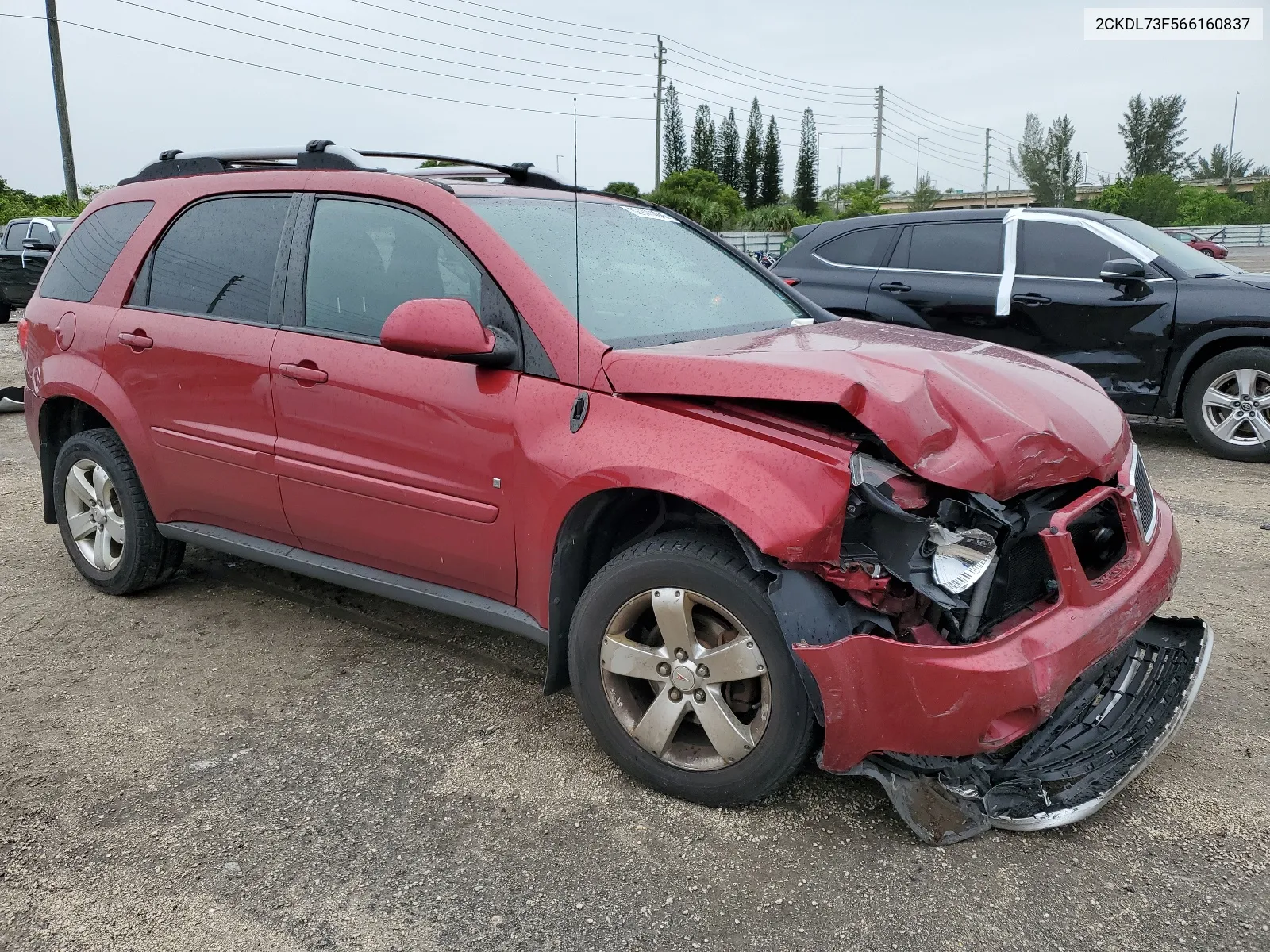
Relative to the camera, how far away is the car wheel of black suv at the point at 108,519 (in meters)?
4.18

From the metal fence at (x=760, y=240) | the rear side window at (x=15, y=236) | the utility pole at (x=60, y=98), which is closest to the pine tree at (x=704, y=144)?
the metal fence at (x=760, y=240)

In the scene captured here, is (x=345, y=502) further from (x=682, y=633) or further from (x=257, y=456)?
(x=682, y=633)

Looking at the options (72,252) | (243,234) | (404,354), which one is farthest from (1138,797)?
(72,252)

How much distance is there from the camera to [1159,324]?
671cm

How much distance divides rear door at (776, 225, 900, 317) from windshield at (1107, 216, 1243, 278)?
1600 millimetres

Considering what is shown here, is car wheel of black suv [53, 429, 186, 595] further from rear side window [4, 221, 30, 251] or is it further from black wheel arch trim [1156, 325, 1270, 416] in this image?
rear side window [4, 221, 30, 251]

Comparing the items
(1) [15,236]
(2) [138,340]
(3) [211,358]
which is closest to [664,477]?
(3) [211,358]

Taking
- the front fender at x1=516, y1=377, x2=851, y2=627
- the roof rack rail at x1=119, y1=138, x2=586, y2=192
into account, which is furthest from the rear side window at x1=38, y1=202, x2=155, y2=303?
the front fender at x1=516, y1=377, x2=851, y2=627

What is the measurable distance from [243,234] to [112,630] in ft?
5.54

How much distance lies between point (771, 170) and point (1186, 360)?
277 feet

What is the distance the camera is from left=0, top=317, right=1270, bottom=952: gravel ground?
2.31 m

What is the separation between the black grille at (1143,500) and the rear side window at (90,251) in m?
3.78

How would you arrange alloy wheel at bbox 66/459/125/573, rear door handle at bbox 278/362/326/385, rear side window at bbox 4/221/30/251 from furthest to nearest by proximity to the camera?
rear side window at bbox 4/221/30/251 → alloy wheel at bbox 66/459/125/573 → rear door handle at bbox 278/362/326/385

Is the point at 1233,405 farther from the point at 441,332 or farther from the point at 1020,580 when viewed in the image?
the point at 441,332
